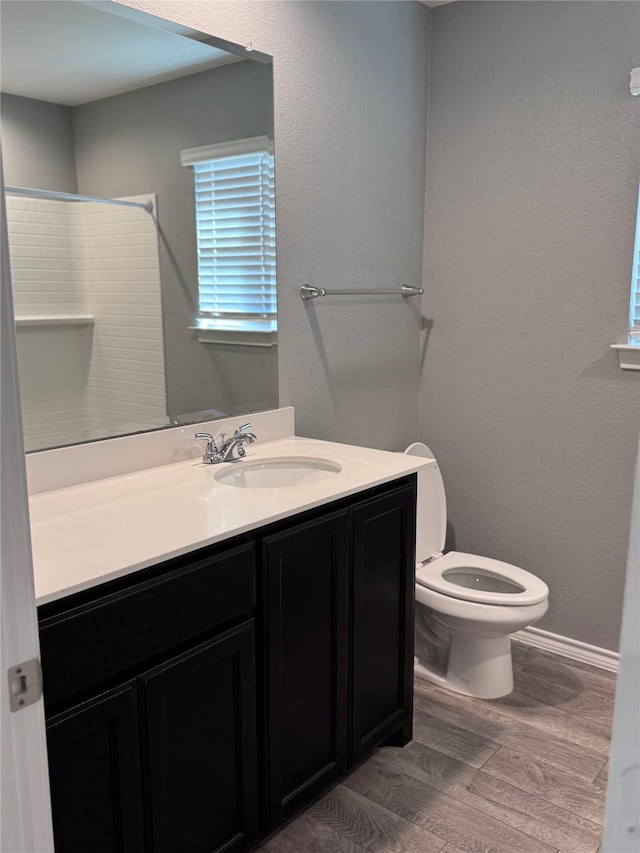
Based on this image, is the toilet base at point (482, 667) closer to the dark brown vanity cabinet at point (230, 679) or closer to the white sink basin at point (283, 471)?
the dark brown vanity cabinet at point (230, 679)

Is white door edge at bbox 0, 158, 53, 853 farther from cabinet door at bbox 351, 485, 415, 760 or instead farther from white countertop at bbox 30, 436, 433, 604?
cabinet door at bbox 351, 485, 415, 760

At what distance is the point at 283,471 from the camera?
219 centimetres

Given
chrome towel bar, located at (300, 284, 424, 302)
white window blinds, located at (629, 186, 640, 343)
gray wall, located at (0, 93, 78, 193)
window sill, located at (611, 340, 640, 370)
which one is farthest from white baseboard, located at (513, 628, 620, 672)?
gray wall, located at (0, 93, 78, 193)

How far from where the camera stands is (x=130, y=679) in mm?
1384

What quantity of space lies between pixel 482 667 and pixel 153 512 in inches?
56.3

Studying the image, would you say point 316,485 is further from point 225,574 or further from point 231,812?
point 231,812

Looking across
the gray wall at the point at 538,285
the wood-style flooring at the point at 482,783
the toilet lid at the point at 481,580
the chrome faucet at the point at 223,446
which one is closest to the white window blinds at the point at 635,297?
the gray wall at the point at 538,285

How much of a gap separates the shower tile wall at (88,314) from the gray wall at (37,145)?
0.18 feet

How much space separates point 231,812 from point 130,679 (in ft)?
1.63

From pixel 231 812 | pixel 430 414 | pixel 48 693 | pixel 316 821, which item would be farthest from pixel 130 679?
pixel 430 414

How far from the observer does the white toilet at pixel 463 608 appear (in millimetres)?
2391

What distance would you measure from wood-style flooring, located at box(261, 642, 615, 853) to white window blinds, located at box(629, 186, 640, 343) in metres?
1.25

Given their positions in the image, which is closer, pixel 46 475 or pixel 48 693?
pixel 48 693

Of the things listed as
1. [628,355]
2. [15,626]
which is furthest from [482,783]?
[15,626]
